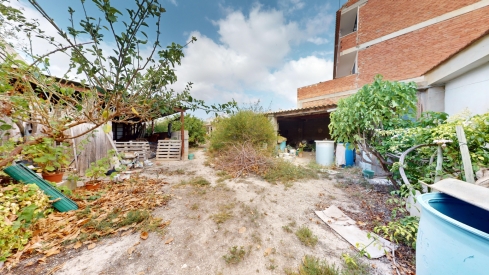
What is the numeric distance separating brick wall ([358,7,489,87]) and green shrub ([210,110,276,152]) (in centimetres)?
555

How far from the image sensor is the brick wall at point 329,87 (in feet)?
27.8

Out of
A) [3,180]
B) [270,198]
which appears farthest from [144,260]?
[3,180]

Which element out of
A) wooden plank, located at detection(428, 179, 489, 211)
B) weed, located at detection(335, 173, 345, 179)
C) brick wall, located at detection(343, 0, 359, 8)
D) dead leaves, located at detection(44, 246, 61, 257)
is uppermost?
brick wall, located at detection(343, 0, 359, 8)

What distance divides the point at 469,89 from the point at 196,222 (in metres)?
5.89

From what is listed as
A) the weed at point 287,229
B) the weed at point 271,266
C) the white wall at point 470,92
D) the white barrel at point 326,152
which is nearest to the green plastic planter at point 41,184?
the weed at point 271,266

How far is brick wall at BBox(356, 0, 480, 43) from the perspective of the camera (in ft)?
20.0

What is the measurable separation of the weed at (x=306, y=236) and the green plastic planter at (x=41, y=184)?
12.3 ft

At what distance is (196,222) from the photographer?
239 centimetres

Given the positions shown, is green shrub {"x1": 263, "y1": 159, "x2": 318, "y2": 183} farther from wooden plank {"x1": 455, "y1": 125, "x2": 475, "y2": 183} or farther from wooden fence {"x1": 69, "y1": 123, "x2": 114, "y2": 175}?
wooden fence {"x1": 69, "y1": 123, "x2": 114, "y2": 175}

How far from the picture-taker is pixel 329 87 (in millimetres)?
9258

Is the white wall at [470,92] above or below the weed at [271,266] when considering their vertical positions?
above

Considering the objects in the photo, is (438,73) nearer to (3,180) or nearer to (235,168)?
(235,168)

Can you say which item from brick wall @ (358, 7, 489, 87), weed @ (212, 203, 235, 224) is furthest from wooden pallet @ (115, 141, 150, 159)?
brick wall @ (358, 7, 489, 87)

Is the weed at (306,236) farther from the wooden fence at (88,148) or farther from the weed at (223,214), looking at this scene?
the wooden fence at (88,148)
